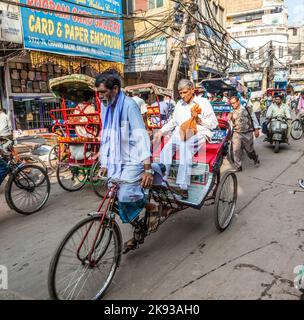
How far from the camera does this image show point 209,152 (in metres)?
4.32

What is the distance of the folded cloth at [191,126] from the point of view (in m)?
3.96

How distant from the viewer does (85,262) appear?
8.44 feet

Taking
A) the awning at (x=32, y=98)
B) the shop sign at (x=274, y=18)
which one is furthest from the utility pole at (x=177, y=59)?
the shop sign at (x=274, y=18)

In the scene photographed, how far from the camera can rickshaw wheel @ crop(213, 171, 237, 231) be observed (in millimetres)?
3774

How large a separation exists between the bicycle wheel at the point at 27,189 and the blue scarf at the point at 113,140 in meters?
2.43

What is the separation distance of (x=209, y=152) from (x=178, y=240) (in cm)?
134

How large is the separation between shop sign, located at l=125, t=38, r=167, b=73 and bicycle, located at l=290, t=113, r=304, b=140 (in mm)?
6009

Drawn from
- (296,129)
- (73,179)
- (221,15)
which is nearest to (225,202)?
(73,179)

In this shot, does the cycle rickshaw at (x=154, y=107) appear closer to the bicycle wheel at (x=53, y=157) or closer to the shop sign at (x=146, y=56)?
the bicycle wheel at (x=53, y=157)

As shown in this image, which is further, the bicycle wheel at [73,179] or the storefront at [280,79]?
the storefront at [280,79]

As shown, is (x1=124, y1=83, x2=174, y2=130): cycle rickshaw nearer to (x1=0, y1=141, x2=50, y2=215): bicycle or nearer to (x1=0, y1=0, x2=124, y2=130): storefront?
(x1=0, y1=0, x2=124, y2=130): storefront

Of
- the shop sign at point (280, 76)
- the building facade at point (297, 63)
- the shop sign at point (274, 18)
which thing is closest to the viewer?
the shop sign at point (280, 76)
